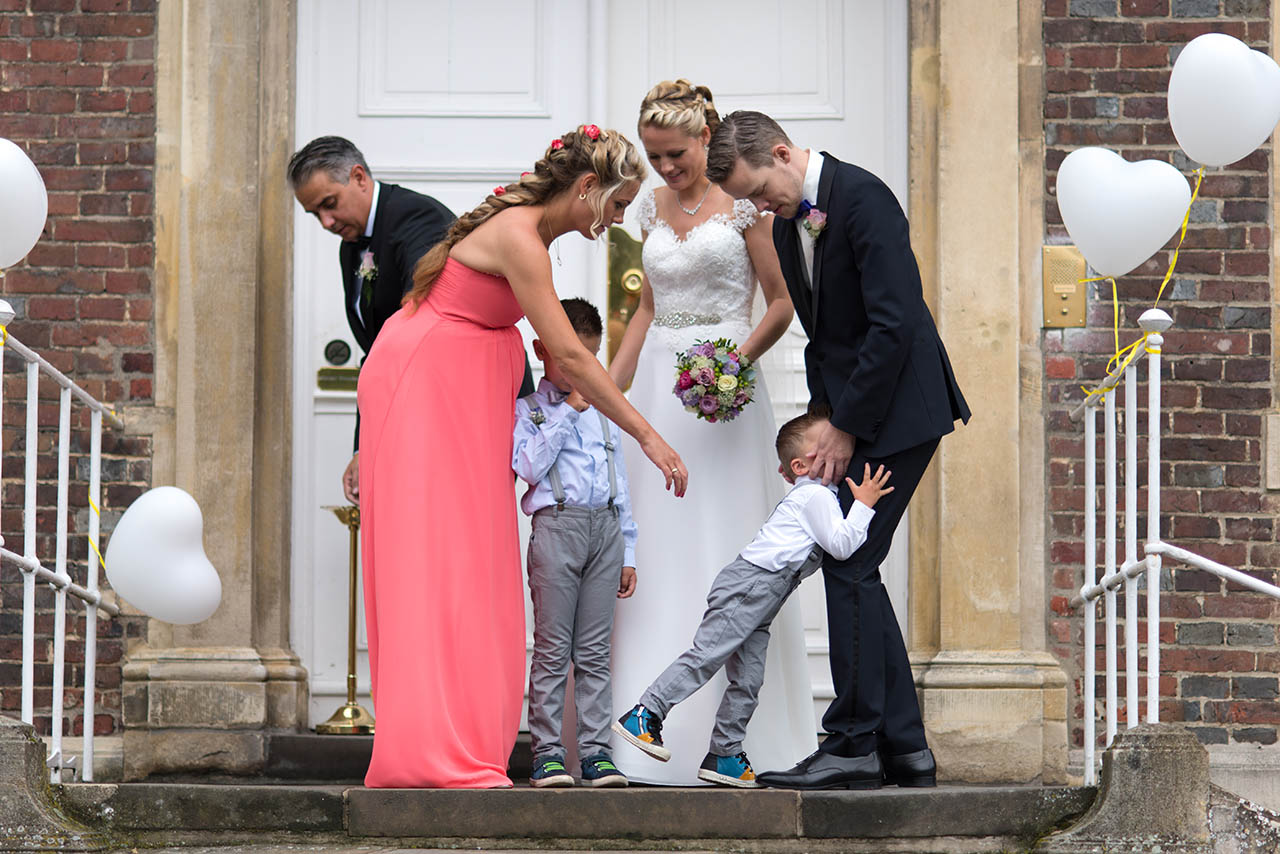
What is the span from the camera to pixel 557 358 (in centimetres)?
427

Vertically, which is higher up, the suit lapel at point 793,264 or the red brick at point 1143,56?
the red brick at point 1143,56

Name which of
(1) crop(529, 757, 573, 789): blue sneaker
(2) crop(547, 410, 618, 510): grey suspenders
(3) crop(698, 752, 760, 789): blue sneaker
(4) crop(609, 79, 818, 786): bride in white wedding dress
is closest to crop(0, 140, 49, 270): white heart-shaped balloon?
(2) crop(547, 410, 618, 510): grey suspenders

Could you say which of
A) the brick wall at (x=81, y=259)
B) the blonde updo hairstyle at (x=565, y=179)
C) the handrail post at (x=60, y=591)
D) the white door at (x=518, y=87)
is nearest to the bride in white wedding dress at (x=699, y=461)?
the blonde updo hairstyle at (x=565, y=179)

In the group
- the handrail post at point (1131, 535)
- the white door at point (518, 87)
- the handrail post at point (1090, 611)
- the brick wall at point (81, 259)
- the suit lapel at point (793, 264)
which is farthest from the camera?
the white door at point (518, 87)

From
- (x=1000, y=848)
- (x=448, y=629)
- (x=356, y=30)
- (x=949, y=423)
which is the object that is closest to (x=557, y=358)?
(x=448, y=629)

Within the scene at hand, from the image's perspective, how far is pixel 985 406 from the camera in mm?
5477

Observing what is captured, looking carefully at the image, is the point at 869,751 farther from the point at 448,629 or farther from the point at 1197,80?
the point at 1197,80

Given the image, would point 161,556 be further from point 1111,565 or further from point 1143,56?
point 1143,56

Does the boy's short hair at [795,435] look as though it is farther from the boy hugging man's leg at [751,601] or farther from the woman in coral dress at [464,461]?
the woman in coral dress at [464,461]

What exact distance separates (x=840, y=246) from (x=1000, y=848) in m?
1.59

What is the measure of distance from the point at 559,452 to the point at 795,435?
66 centimetres

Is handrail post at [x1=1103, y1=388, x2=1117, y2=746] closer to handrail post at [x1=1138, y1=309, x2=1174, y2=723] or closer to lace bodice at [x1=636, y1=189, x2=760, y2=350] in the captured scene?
handrail post at [x1=1138, y1=309, x2=1174, y2=723]

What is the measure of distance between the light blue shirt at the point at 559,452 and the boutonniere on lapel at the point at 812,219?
81cm

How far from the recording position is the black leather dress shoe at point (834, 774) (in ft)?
13.3
